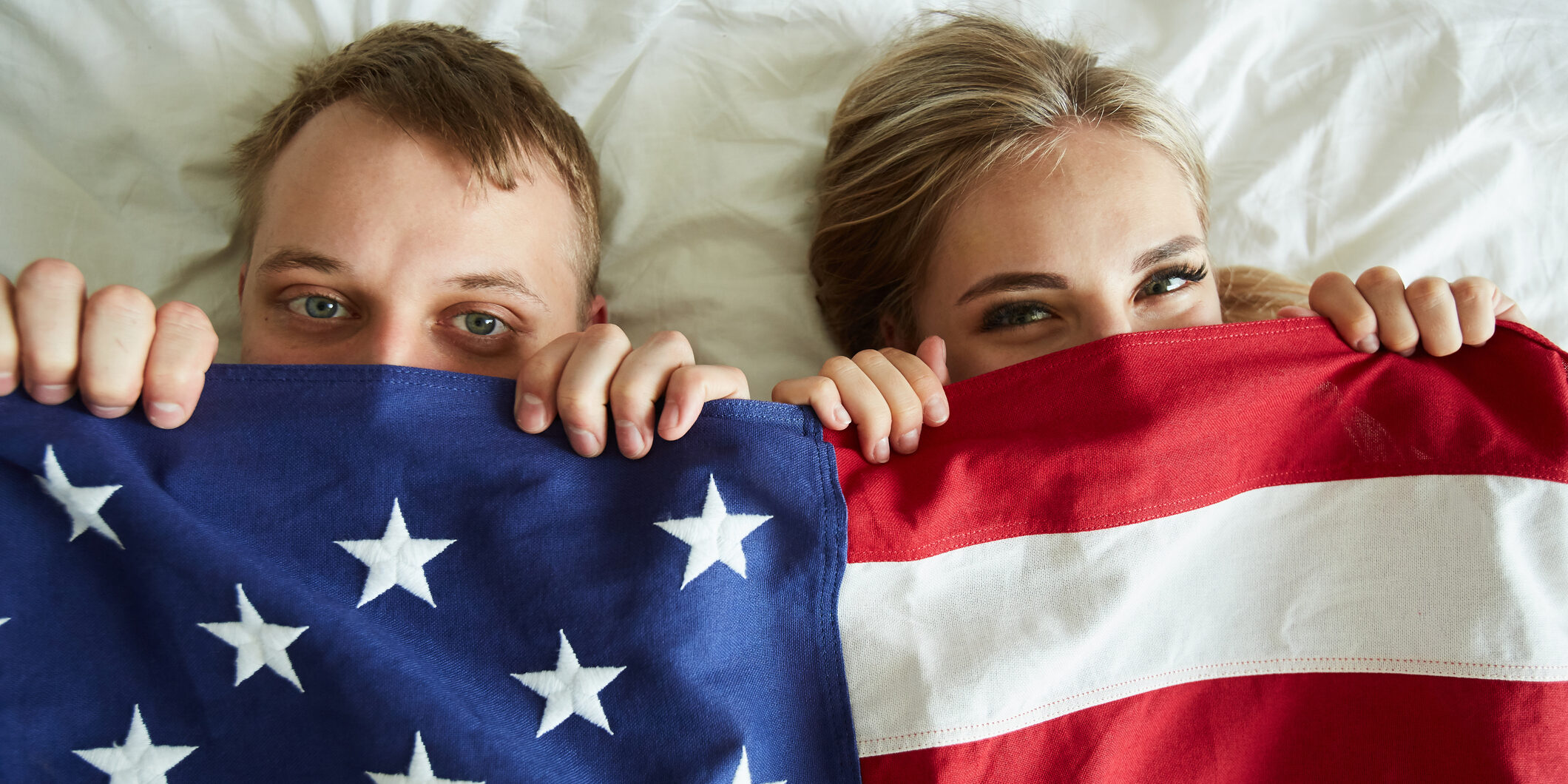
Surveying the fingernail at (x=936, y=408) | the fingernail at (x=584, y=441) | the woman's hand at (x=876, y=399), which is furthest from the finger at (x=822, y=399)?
the fingernail at (x=584, y=441)

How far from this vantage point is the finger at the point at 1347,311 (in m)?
1.08

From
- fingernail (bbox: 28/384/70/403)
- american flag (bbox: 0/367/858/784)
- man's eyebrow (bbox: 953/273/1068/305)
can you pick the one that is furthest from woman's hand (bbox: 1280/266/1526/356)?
fingernail (bbox: 28/384/70/403)

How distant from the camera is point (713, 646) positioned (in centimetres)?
85

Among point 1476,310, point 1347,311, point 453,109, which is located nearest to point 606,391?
point 453,109

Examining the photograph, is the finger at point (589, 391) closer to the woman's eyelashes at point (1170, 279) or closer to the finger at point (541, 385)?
the finger at point (541, 385)

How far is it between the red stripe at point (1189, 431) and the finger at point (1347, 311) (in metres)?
0.02

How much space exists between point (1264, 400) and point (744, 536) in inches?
24.5

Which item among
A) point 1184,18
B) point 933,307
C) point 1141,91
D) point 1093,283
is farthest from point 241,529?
point 1184,18

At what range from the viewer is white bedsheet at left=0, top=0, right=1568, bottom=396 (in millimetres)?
1427

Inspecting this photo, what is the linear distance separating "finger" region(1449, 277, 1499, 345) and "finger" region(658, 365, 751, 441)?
2.99ft

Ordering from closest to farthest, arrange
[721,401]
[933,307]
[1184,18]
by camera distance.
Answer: [721,401] < [933,307] < [1184,18]

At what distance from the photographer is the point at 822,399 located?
0.98 meters

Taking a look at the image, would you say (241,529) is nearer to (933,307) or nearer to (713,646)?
(713,646)

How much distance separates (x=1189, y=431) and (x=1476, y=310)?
0.43 meters
